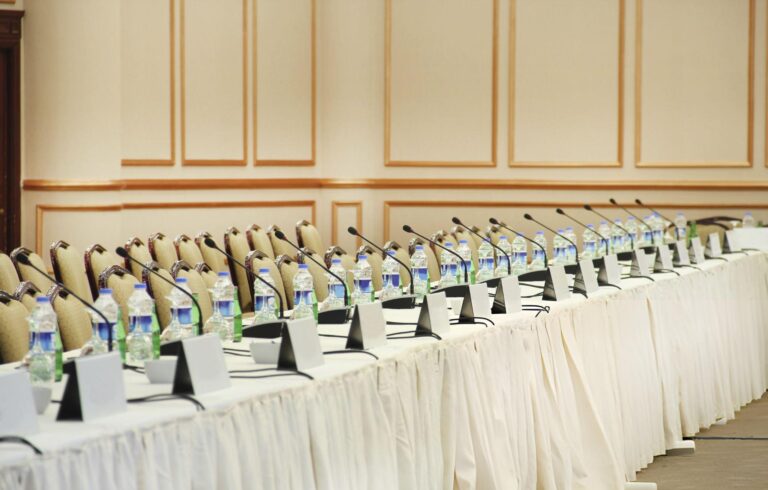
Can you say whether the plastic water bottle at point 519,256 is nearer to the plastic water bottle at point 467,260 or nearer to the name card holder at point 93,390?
Result: the plastic water bottle at point 467,260

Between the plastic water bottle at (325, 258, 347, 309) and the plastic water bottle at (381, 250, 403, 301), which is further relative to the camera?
the plastic water bottle at (381, 250, 403, 301)

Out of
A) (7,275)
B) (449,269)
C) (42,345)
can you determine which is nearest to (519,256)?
(449,269)

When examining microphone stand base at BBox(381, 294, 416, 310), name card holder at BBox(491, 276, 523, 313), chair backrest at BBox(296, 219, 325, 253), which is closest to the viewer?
name card holder at BBox(491, 276, 523, 313)

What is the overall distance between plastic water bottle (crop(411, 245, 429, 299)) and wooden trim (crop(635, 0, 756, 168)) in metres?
5.62

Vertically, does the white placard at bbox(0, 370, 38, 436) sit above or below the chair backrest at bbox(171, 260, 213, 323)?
below

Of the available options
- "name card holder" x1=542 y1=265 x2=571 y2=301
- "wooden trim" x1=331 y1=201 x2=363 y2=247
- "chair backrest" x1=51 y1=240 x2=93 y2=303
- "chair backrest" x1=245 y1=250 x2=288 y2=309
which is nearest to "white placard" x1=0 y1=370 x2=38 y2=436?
"chair backrest" x1=245 y1=250 x2=288 y2=309

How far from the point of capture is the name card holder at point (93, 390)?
8.11 feet

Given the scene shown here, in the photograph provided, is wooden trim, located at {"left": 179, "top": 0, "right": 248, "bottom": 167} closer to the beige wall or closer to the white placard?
the beige wall

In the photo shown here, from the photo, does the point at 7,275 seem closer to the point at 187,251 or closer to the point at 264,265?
the point at 264,265

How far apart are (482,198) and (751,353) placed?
13.1ft

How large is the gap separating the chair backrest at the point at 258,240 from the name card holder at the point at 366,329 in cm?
364

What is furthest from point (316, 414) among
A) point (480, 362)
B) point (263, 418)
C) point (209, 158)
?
point (209, 158)

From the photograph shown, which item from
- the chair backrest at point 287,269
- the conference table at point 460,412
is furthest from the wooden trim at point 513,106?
the chair backrest at point 287,269

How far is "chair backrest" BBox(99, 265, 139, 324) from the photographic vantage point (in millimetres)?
4284
